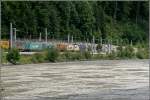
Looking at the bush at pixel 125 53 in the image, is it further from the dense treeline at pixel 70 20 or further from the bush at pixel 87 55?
the dense treeline at pixel 70 20

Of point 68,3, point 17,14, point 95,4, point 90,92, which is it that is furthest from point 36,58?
point 95,4

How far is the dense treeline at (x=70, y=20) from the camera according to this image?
152 feet

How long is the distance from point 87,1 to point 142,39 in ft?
30.2

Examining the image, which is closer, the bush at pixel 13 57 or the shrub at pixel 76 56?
the bush at pixel 13 57

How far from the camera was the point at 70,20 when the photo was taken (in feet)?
169

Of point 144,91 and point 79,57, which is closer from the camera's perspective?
point 144,91

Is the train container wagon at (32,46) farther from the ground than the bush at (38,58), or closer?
farther from the ground

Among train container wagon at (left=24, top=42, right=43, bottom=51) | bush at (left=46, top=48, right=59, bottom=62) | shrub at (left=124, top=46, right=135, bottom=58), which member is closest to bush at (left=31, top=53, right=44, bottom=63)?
bush at (left=46, top=48, right=59, bottom=62)

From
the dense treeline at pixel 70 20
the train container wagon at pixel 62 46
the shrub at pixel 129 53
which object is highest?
the dense treeline at pixel 70 20

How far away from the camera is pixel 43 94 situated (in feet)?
35.6

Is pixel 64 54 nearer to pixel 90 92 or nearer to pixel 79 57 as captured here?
pixel 79 57

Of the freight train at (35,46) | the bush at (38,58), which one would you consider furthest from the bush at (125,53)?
the bush at (38,58)

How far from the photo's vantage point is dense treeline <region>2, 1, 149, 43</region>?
152ft

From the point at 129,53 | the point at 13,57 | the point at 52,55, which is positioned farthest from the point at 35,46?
the point at 13,57
